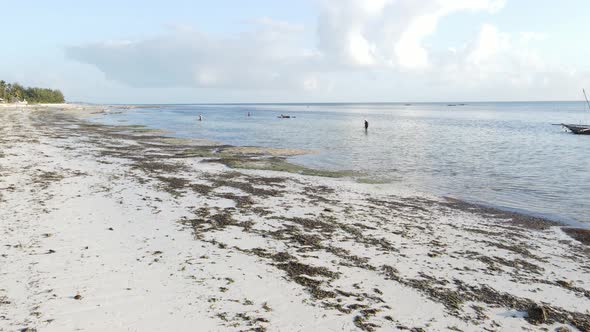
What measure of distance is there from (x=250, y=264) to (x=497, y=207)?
1187cm

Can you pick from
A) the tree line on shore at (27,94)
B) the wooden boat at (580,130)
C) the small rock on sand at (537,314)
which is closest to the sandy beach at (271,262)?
the small rock on sand at (537,314)

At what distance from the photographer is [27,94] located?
15475 cm

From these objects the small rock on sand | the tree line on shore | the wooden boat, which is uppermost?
the tree line on shore

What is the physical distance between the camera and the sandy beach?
242 inches

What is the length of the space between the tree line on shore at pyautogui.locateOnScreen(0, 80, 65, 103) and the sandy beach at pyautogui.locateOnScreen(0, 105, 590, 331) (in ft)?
484

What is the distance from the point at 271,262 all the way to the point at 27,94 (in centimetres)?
18522

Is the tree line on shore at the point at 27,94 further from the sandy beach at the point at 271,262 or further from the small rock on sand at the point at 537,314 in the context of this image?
the small rock on sand at the point at 537,314

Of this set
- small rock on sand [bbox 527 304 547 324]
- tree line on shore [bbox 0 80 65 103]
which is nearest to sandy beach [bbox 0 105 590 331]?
small rock on sand [bbox 527 304 547 324]

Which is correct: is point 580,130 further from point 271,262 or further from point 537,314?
point 271,262

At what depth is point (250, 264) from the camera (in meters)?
8.10

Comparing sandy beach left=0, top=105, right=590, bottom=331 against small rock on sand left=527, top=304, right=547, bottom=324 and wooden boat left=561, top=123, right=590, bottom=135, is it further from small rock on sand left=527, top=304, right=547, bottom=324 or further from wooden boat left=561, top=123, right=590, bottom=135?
wooden boat left=561, top=123, right=590, bottom=135

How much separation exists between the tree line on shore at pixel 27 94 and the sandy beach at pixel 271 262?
484 ft

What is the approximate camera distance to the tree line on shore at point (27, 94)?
442 feet

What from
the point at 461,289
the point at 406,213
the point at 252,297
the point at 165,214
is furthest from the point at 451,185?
the point at 252,297
